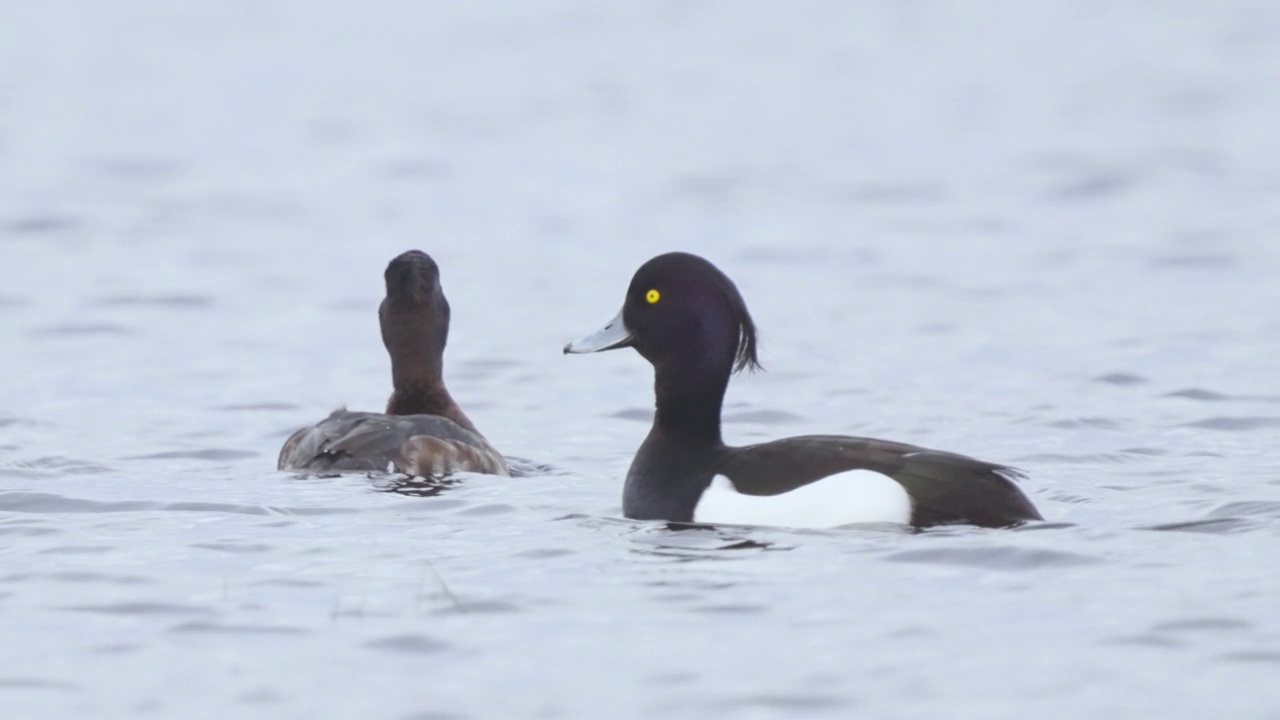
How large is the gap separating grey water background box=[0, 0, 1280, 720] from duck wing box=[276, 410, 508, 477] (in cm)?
20

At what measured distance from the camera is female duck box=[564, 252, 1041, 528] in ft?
24.9

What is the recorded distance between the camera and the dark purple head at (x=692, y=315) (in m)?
8.36

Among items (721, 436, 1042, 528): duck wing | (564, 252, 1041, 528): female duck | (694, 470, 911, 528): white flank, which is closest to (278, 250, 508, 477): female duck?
(564, 252, 1041, 528): female duck

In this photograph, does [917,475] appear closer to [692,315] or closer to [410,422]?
[692,315]

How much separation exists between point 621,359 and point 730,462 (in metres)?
6.23

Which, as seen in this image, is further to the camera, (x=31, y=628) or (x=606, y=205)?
(x=606, y=205)

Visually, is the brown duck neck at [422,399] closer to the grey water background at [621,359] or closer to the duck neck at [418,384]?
the duck neck at [418,384]

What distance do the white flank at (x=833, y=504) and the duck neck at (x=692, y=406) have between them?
0.62 metres

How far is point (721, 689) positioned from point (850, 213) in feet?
48.9

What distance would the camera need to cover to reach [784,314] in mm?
15352

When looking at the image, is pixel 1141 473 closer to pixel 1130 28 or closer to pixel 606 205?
pixel 606 205

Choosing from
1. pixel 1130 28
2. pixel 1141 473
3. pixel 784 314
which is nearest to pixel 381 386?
pixel 784 314

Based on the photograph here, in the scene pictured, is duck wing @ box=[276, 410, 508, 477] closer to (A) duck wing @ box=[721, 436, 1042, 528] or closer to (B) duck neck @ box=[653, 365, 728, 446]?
(B) duck neck @ box=[653, 365, 728, 446]

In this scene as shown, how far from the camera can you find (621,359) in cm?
1424
